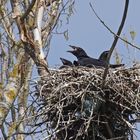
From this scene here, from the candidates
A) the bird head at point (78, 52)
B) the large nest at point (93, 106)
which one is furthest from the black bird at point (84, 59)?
the large nest at point (93, 106)

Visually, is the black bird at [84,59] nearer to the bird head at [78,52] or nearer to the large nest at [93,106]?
the bird head at [78,52]

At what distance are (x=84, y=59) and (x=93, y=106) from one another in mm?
1047

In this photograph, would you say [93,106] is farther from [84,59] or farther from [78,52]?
[78,52]

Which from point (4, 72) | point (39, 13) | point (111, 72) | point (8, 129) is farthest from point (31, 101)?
point (4, 72)

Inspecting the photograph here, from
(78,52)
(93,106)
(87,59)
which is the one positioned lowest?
(93,106)

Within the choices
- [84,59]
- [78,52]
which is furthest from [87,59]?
[78,52]

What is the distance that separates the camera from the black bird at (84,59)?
6.31 metres

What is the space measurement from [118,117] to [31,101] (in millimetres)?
743

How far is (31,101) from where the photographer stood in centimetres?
581

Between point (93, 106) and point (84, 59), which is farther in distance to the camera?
point (84, 59)

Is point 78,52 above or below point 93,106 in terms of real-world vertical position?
above

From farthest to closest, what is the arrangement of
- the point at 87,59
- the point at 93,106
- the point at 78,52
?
the point at 78,52 → the point at 87,59 → the point at 93,106

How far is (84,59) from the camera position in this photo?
21.6 feet

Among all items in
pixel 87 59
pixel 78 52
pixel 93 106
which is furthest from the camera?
pixel 78 52
